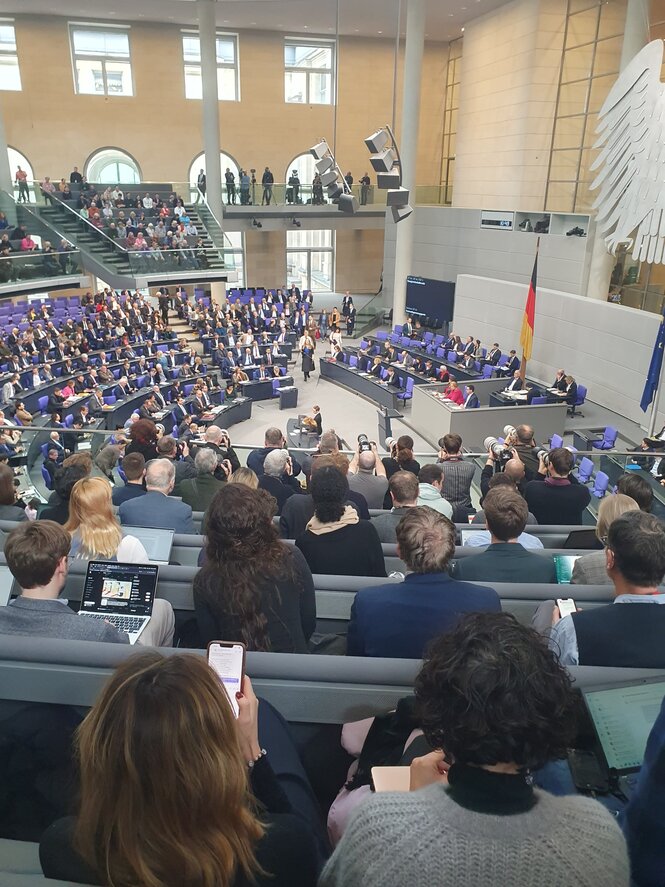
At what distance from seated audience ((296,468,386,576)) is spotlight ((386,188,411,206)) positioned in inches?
380

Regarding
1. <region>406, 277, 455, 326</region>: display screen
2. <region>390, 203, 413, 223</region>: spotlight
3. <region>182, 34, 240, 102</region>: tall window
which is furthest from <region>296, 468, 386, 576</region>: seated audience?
<region>182, 34, 240, 102</region>: tall window

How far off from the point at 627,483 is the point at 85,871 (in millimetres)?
4062

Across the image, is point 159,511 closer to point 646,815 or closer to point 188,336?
point 646,815

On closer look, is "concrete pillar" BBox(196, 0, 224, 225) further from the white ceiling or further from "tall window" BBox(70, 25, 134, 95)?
"tall window" BBox(70, 25, 134, 95)

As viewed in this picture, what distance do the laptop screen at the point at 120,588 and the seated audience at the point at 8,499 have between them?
2.29 meters

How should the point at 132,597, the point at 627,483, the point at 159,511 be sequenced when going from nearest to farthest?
the point at 132,597 → the point at 159,511 → the point at 627,483

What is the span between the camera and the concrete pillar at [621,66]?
13.7 m

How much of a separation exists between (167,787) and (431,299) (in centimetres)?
2244

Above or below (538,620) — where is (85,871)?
above

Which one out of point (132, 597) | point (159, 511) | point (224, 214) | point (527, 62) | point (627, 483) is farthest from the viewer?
point (224, 214)

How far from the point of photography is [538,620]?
2.32 m

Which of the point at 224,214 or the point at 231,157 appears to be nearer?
the point at 224,214

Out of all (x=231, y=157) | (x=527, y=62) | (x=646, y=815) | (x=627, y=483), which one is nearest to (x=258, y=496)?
(x=646, y=815)

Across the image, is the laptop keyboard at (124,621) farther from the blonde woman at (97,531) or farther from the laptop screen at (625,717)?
the laptop screen at (625,717)
